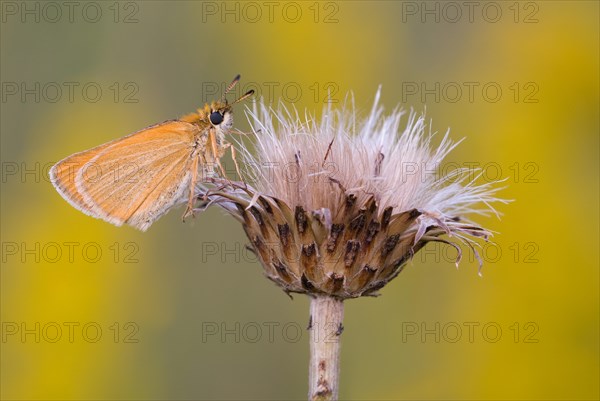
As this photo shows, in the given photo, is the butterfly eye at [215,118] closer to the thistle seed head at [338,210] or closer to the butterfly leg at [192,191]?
the butterfly leg at [192,191]

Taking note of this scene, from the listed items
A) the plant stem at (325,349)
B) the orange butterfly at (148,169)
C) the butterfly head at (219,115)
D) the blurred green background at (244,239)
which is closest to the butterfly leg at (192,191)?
the orange butterfly at (148,169)

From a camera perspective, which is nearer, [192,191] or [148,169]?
[192,191]

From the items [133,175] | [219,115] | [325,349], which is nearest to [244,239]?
[133,175]

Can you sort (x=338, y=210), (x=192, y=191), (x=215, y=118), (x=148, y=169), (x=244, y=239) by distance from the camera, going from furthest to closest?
1. (x=244, y=239)
2. (x=148, y=169)
3. (x=215, y=118)
4. (x=192, y=191)
5. (x=338, y=210)

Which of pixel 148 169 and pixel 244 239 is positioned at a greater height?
pixel 148 169

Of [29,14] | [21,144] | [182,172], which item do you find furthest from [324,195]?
[29,14]

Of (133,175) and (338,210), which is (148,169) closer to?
(133,175)

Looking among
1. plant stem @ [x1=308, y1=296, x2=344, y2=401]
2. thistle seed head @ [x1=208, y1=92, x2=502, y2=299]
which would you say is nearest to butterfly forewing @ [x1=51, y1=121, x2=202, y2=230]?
thistle seed head @ [x1=208, y1=92, x2=502, y2=299]

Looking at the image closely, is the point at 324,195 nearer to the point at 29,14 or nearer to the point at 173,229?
the point at 173,229

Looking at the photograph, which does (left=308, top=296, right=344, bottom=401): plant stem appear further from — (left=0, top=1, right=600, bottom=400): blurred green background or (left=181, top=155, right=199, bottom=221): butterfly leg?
(left=0, top=1, right=600, bottom=400): blurred green background
